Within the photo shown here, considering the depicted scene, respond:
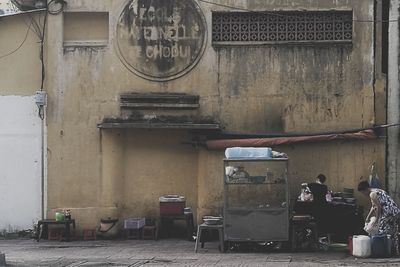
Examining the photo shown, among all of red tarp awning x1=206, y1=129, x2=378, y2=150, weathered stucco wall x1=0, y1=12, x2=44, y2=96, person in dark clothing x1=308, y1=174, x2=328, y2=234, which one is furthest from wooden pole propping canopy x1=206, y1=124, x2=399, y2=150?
weathered stucco wall x1=0, y1=12, x2=44, y2=96

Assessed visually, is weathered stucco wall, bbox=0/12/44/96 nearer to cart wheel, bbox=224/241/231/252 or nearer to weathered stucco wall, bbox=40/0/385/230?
weathered stucco wall, bbox=40/0/385/230

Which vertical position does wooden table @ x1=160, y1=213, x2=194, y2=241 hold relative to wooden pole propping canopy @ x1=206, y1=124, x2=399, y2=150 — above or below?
below

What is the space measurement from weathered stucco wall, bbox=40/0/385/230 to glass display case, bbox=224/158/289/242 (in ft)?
6.33

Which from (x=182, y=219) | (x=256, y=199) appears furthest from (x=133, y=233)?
(x=256, y=199)

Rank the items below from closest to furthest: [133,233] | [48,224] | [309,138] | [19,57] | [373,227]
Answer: [373,227]
[309,138]
[48,224]
[133,233]
[19,57]

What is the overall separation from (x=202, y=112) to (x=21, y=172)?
16.2 ft

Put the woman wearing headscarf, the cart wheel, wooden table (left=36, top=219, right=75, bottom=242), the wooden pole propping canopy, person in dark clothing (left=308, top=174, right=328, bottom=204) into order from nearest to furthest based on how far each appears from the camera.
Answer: the woman wearing headscarf, the cart wheel, person in dark clothing (left=308, top=174, right=328, bottom=204), the wooden pole propping canopy, wooden table (left=36, top=219, right=75, bottom=242)

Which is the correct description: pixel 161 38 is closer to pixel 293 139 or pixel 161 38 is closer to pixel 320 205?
pixel 293 139

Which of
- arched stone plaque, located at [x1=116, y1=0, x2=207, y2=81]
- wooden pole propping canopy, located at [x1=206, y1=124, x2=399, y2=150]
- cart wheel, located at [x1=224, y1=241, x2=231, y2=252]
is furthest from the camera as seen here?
arched stone plaque, located at [x1=116, y1=0, x2=207, y2=81]

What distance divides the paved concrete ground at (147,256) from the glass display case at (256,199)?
19.0 inches

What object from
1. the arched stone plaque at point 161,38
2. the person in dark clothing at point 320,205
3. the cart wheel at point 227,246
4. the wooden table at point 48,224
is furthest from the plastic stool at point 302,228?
the wooden table at point 48,224

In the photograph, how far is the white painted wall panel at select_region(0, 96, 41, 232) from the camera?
17.7 m

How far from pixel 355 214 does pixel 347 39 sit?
436cm

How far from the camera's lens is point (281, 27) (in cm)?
1719
